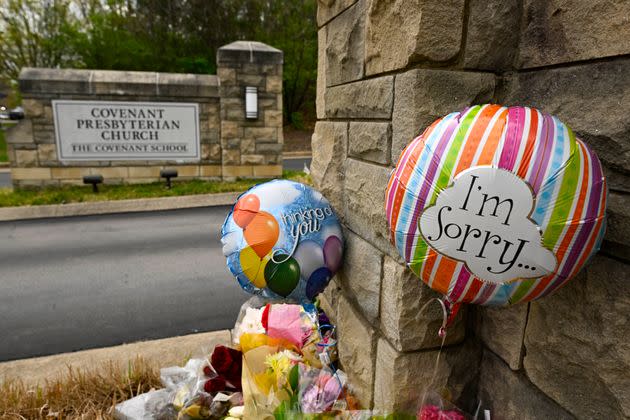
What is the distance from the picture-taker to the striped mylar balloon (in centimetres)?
104

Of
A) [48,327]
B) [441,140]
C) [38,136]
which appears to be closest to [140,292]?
[48,327]

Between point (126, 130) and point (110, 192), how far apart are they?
1220 mm

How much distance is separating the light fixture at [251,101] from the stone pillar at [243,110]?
0.12 m

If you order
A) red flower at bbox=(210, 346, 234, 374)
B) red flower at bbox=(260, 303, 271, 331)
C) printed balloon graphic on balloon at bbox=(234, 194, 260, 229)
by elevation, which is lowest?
red flower at bbox=(210, 346, 234, 374)

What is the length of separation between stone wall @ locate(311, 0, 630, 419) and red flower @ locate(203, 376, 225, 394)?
62 centimetres

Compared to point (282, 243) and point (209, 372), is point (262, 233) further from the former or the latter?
point (209, 372)

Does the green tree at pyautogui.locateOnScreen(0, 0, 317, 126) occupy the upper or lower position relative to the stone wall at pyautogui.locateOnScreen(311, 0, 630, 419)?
upper

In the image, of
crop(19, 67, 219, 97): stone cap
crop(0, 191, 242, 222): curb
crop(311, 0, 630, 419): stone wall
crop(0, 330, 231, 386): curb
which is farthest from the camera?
crop(19, 67, 219, 97): stone cap

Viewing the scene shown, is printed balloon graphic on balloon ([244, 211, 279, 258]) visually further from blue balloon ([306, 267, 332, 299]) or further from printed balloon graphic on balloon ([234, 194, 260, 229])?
blue balloon ([306, 267, 332, 299])

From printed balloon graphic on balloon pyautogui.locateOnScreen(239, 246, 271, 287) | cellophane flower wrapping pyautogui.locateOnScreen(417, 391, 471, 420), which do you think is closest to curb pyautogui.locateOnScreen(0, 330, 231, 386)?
printed balloon graphic on balloon pyautogui.locateOnScreen(239, 246, 271, 287)

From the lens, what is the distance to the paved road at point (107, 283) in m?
3.34

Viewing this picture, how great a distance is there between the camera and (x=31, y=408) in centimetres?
222

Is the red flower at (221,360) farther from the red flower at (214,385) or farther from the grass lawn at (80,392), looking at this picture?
the grass lawn at (80,392)

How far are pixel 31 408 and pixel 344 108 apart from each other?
218 centimetres
